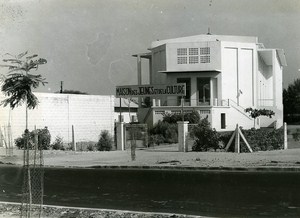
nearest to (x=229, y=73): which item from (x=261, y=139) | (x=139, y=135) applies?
(x=139, y=135)

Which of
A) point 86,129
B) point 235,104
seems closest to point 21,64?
point 86,129

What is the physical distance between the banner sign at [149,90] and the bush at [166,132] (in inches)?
101

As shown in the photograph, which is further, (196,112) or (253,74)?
(253,74)

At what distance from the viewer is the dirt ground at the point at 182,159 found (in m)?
16.8

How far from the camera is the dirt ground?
661 inches

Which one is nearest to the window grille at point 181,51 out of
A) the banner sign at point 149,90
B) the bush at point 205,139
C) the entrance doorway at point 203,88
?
the entrance doorway at point 203,88

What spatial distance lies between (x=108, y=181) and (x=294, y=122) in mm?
42213

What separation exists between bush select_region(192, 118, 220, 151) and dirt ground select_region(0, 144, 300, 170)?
3.42 feet

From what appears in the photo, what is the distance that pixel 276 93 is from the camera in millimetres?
43188

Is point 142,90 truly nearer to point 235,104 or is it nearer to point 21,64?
point 235,104

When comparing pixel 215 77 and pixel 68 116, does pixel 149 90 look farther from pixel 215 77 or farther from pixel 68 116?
pixel 215 77

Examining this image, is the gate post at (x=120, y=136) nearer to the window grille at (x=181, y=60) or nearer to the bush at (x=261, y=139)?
the bush at (x=261, y=139)

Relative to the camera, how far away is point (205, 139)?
Result: 21219 mm

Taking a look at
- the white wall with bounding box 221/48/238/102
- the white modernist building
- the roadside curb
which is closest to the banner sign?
the white modernist building
